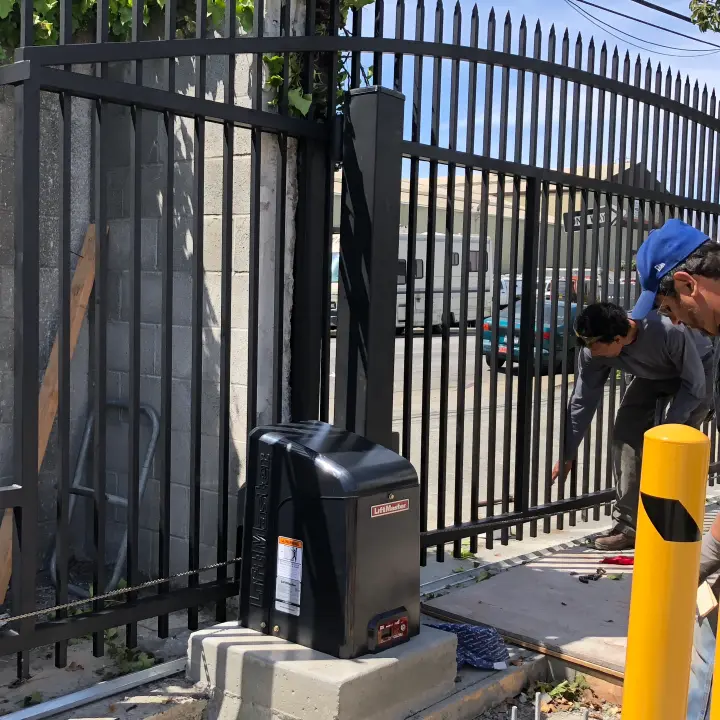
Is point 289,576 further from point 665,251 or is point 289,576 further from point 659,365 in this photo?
point 659,365

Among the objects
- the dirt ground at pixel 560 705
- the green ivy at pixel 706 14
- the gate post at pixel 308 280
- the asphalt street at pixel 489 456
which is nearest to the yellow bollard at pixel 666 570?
the dirt ground at pixel 560 705

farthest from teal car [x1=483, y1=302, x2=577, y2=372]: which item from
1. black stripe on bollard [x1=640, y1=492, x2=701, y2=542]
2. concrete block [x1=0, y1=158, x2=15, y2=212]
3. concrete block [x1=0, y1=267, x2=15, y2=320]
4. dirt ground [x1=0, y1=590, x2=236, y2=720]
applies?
black stripe on bollard [x1=640, y1=492, x2=701, y2=542]

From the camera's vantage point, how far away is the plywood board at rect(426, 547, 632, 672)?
396cm

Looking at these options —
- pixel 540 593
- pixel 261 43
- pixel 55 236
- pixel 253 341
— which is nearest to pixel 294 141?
pixel 261 43

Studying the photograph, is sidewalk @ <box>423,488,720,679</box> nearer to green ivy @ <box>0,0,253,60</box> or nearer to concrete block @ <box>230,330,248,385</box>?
concrete block @ <box>230,330,248,385</box>

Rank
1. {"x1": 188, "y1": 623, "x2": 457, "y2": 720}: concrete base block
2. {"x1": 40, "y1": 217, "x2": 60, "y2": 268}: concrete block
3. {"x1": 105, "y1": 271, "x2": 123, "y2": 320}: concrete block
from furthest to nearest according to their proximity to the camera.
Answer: {"x1": 105, "y1": 271, "x2": 123, "y2": 320}: concrete block < {"x1": 40, "y1": 217, "x2": 60, "y2": 268}: concrete block < {"x1": 188, "y1": 623, "x2": 457, "y2": 720}: concrete base block

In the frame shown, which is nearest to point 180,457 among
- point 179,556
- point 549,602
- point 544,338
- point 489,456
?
point 179,556

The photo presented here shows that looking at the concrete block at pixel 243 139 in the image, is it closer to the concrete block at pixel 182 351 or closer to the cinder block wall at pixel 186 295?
the cinder block wall at pixel 186 295

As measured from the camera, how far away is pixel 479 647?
3.79m

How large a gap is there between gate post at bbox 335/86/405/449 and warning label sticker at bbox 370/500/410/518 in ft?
2.49

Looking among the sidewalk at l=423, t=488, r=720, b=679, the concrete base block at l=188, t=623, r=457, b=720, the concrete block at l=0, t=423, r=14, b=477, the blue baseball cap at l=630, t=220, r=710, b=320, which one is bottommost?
the sidewalk at l=423, t=488, r=720, b=679

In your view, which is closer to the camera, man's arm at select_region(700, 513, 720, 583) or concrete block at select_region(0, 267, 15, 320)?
man's arm at select_region(700, 513, 720, 583)

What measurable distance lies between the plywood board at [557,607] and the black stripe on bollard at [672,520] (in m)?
1.89

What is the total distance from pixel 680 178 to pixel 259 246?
3811mm
